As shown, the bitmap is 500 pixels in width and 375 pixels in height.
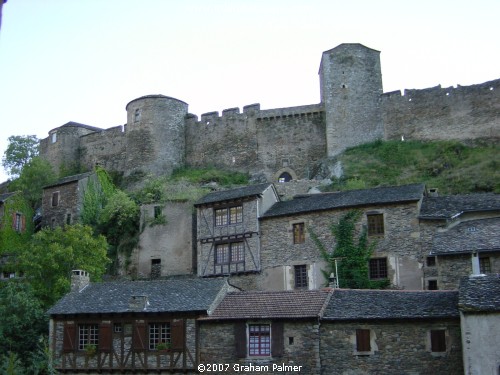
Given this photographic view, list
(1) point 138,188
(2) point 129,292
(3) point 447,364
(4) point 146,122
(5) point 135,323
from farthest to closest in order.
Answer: (4) point 146,122 → (1) point 138,188 → (2) point 129,292 → (5) point 135,323 → (3) point 447,364

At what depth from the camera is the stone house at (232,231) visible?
119 feet

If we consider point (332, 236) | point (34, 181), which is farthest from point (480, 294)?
point (34, 181)

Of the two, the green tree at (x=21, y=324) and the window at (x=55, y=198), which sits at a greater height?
the window at (x=55, y=198)

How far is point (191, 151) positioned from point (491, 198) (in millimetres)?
28469

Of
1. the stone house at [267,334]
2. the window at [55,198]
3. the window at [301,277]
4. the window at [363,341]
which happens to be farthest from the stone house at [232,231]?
the window at [55,198]

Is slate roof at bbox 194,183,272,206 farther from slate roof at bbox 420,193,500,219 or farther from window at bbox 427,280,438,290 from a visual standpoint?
window at bbox 427,280,438,290

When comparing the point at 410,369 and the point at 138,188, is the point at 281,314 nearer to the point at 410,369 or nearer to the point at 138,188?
the point at 410,369

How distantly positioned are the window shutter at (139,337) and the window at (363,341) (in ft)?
29.0

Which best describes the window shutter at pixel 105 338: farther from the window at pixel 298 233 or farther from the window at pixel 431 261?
the window at pixel 431 261

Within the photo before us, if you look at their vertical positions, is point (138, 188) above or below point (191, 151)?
below

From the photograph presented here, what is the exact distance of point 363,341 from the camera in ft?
81.9

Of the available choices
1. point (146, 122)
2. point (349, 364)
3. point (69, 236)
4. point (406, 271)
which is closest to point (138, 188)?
point (146, 122)

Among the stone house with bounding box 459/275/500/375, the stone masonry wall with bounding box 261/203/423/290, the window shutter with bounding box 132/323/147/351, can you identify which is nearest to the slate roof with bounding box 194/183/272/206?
the stone masonry wall with bounding box 261/203/423/290

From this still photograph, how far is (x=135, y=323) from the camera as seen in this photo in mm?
28234
